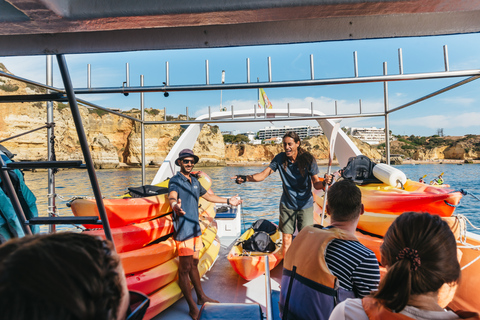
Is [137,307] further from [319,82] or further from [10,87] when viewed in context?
[10,87]

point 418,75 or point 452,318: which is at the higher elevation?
point 418,75

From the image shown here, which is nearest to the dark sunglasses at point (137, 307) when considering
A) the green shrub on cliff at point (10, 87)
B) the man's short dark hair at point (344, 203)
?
the man's short dark hair at point (344, 203)

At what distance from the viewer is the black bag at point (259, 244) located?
4102 mm

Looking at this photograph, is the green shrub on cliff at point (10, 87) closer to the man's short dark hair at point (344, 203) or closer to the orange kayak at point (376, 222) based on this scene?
the orange kayak at point (376, 222)

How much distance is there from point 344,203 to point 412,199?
1.81m

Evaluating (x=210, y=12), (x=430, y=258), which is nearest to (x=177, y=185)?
(x=210, y=12)

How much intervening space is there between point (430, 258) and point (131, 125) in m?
63.0

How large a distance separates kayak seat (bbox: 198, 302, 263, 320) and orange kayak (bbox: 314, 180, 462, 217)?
2218 mm

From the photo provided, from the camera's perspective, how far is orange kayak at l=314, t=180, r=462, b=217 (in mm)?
2943

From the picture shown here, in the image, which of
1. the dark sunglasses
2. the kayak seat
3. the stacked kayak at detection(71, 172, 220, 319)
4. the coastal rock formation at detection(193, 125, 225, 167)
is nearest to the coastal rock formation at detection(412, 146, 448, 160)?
the coastal rock formation at detection(193, 125, 225, 167)

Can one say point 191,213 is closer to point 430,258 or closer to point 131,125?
point 430,258

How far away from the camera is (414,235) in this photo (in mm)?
1063

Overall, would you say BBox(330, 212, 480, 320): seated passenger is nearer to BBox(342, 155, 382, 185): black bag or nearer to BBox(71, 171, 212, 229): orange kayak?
BBox(71, 171, 212, 229): orange kayak

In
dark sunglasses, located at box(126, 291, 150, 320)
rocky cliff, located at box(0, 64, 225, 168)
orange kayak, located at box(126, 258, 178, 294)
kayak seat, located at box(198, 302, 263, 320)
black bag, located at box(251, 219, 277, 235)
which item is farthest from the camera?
rocky cliff, located at box(0, 64, 225, 168)
